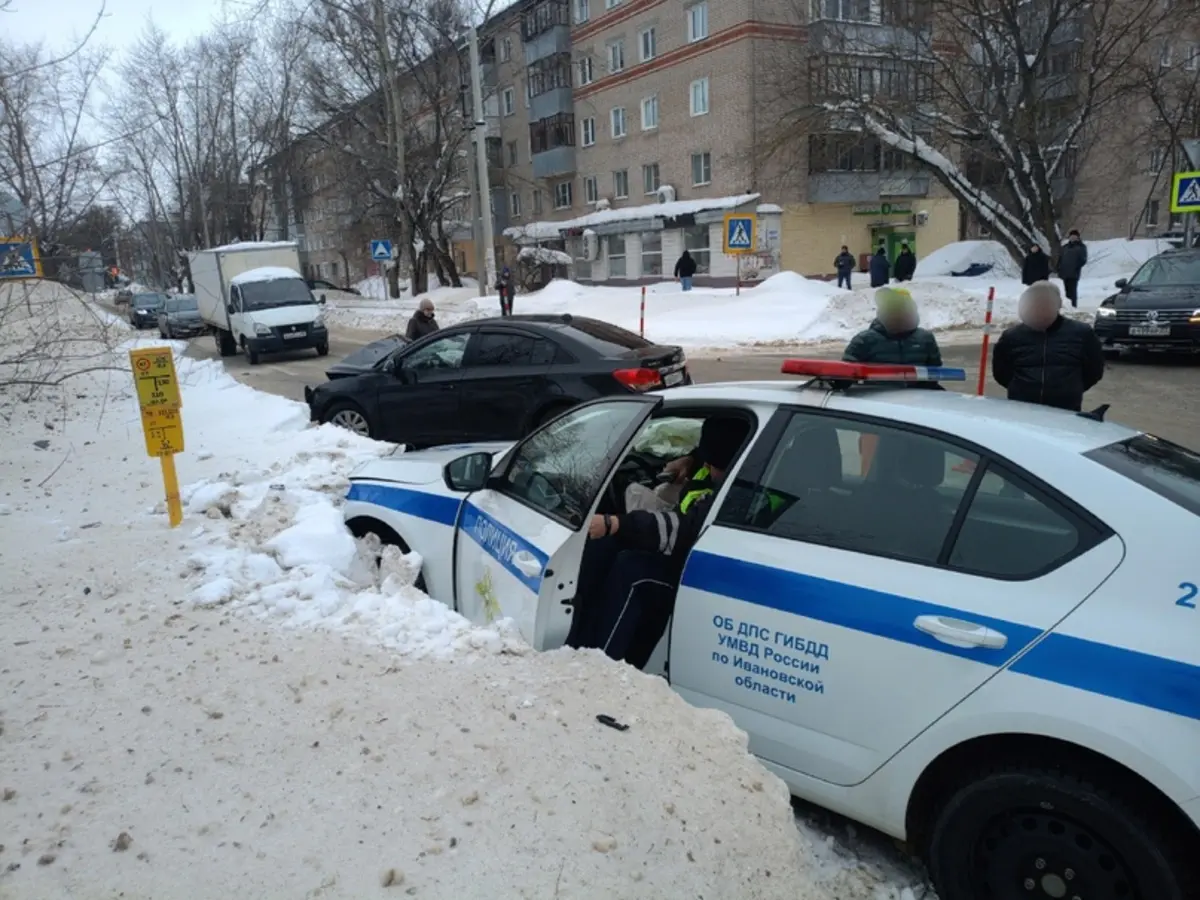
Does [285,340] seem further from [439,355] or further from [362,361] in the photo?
[439,355]

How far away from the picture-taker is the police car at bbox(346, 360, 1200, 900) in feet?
7.18

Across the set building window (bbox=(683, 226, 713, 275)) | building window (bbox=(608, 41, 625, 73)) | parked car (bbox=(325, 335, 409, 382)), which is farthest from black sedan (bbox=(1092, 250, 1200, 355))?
building window (bbox=(608, 41, 625, 73))

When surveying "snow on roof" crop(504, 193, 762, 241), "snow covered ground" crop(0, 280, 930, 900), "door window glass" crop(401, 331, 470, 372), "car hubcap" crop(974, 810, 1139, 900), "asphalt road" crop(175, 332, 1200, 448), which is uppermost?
"snow on roof" crop(504, 193, 762, 241)

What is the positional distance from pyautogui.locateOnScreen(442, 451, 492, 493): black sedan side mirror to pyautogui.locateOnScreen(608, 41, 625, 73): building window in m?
40.2

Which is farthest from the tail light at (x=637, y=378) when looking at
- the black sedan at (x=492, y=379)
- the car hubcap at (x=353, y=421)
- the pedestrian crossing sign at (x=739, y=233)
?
the pedestrian crossing sign at (x=739, y=233)

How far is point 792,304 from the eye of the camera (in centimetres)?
2355

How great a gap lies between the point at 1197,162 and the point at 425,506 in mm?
18818

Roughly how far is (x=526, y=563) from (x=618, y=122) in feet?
134

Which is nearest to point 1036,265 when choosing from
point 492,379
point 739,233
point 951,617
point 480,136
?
point 739,233

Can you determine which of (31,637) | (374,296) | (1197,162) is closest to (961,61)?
(1197,162)

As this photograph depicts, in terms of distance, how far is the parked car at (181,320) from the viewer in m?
33.2

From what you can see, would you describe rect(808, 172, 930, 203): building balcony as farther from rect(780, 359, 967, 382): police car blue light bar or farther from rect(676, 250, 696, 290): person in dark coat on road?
rect(780, 359, 967, 382): police car blue light bar

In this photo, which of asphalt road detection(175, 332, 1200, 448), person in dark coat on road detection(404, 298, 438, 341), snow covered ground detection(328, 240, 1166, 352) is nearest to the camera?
asphalt road detection(175, 332, 1200, 448)

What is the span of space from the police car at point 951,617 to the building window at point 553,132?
43.4 m
